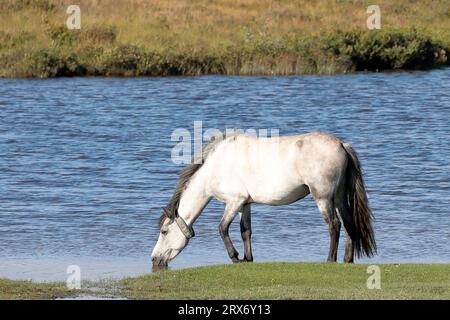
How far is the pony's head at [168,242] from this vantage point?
12.2 meters

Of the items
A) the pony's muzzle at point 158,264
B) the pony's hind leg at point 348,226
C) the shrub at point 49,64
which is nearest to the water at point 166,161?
the pony's muzzle at point 158,264

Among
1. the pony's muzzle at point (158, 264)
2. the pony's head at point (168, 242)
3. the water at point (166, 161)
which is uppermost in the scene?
the pony's head at point (168, 242)

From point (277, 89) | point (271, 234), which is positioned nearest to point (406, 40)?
point (277, 89)

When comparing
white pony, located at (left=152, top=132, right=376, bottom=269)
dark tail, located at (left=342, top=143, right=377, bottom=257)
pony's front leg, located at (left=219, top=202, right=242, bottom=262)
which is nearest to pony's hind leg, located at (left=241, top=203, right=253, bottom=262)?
white pony, located at (left=152, top=132, right=376, bottom=269)

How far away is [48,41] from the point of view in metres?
40.1

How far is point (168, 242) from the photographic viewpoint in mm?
12242

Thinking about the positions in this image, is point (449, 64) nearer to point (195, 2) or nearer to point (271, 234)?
point (195, 2)

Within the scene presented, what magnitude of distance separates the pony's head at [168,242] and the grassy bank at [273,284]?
1.06 metres

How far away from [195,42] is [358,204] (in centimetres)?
3083

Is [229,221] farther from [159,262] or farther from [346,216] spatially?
[346,216]

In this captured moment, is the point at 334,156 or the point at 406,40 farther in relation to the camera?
the point at 406,40

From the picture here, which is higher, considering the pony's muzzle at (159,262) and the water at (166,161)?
the pony's muzzle at (159,262)

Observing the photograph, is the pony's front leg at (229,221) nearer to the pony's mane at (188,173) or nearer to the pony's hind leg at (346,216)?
the pony's mane at (188,173)

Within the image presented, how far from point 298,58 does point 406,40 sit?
480 centimetres
